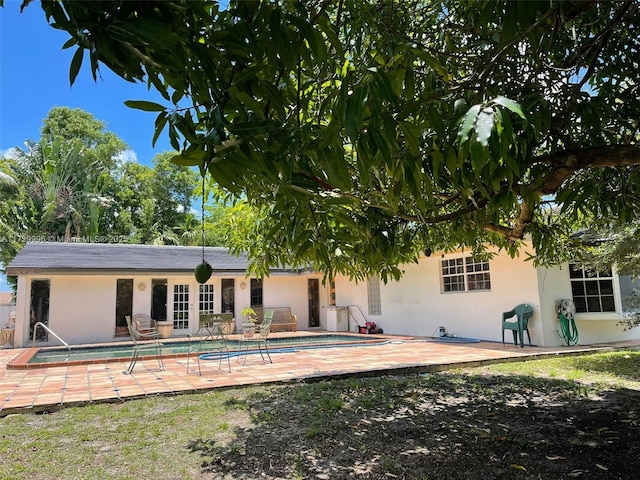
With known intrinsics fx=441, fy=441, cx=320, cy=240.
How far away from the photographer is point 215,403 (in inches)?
251

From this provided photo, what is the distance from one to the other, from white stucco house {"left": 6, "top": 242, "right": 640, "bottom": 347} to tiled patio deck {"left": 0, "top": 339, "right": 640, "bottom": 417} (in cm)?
127

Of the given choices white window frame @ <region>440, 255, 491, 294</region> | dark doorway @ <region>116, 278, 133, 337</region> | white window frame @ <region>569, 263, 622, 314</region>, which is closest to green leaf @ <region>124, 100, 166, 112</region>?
white window frame @ <region>569, 263, 622, 314</region>

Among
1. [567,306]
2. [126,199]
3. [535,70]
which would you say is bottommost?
[567,306]

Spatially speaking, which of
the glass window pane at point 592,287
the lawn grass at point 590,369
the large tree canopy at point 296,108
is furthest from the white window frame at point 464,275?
the large tree canopy at point 296,108

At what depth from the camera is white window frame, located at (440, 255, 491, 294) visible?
1391 centimetres

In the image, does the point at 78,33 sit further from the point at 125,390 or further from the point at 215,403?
the point at 125,390

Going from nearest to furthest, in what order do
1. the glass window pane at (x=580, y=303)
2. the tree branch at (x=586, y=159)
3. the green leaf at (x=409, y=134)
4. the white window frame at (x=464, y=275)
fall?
the green leaf at (x=409, y=134) < the tree branch at (x=586, y=159) < the glass window pane at (x=580, y=303) < the white window frame at (x=464, y=275)

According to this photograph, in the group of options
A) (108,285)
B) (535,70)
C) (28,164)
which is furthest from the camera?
(28,164)

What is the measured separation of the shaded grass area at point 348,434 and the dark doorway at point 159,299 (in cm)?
→ 1173

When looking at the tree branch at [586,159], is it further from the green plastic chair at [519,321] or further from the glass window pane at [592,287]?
the glass window pane at [592,287]

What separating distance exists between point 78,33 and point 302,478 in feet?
11.9

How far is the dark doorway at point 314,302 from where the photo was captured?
21531 millimetres

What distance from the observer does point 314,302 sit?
21.9 metres

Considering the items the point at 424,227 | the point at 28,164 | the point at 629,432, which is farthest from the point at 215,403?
the point at 28,164
